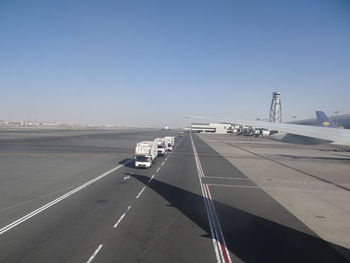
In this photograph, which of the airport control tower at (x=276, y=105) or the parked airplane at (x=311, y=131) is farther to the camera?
the airport control tower at (x=276, y=105)

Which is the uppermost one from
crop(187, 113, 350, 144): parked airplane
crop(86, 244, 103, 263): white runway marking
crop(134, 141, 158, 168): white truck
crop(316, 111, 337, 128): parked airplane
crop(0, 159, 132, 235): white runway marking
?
crop(316, 111, 337, 128): parked airplane

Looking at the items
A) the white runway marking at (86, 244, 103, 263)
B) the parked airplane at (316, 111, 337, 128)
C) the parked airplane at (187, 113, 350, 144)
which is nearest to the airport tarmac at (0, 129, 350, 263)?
the white runway marking at (86, 244, 103, 263)

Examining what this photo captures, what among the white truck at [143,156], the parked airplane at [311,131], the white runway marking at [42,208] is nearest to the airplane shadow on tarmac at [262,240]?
the parked airplane at [311,131]

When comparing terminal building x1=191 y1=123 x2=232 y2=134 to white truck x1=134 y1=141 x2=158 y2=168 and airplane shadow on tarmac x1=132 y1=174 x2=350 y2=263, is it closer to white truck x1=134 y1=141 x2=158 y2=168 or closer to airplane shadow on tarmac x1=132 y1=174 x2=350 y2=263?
white truck x1=134 y1=141 x2=158 y2=168

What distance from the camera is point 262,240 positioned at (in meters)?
9.71

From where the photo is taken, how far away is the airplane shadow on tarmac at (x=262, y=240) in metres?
8.59

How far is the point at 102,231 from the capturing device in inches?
400

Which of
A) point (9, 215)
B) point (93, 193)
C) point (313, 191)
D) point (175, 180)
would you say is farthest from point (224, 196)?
point (9, 215)

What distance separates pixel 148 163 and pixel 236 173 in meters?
9.45

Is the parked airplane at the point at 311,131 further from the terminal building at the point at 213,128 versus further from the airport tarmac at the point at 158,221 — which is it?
the terminal building at the point at 213,128

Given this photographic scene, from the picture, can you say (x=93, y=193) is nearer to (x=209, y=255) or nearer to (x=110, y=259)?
(x=110, y=259)

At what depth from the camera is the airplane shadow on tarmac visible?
28.2ft

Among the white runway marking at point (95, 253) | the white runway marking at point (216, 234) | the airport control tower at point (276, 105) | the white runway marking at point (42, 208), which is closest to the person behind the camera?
the white runway marking at point (95, 253)

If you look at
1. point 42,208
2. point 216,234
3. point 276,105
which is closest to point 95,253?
point 216,234
